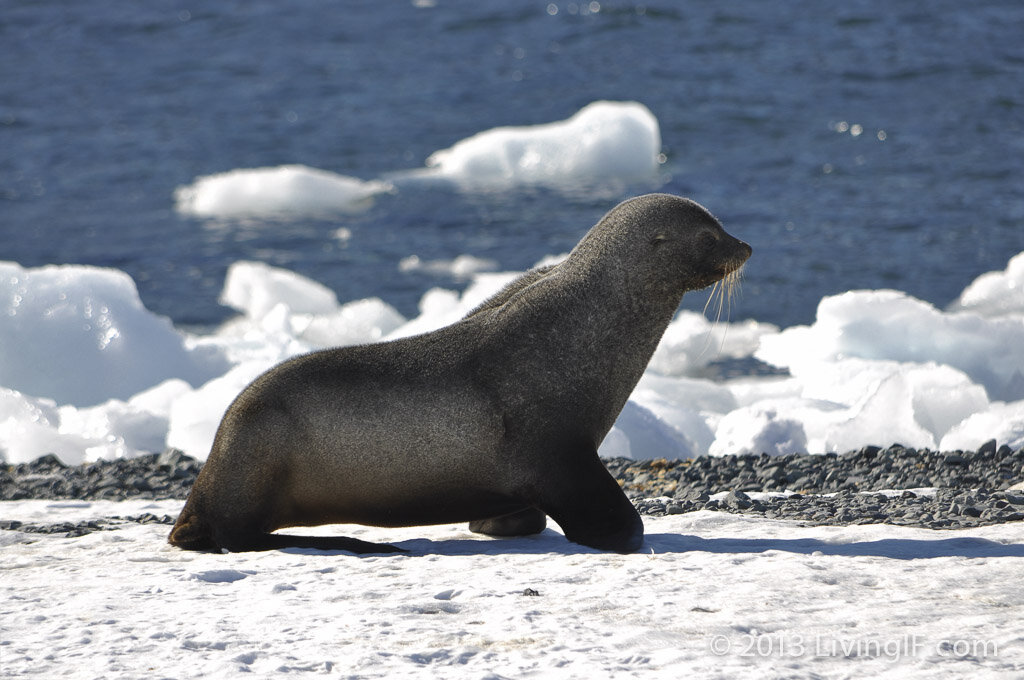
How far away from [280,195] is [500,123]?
12.7ft

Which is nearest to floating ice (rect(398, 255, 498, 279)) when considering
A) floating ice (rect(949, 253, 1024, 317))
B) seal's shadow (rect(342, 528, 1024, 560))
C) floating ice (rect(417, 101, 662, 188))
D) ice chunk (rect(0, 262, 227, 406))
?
floating ice (rect(417, 101, 662, 188))

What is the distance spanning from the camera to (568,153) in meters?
19.1

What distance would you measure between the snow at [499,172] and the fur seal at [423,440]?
1327 cm

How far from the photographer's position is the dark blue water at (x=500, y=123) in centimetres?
1653

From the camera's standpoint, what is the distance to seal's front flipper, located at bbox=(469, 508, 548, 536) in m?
5.80

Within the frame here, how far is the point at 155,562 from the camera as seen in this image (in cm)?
530

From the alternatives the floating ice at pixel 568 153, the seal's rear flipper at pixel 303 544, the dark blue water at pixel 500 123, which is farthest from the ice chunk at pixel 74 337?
the floating ice at pixel 568 153

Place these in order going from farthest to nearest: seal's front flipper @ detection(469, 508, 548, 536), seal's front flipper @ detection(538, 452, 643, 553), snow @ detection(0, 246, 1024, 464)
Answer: snow @ detection(0, 246, 1024, 464)
seal's front flipper @ detection(469, 508, 548, 536)
seal's front flipper @ detection(538, 452, 643, 553)

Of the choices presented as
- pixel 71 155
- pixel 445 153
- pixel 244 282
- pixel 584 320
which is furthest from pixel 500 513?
pixel 71 155

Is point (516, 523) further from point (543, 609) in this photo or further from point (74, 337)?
point (74, 337)

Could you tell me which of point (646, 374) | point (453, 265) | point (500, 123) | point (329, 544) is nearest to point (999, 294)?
point (646, 374)

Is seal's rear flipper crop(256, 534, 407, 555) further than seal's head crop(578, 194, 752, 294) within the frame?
No

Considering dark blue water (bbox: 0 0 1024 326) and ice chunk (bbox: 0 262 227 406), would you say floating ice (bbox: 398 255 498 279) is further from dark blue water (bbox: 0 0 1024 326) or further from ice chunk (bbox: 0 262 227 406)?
ice chunk (bbox: 0 262 227 406)

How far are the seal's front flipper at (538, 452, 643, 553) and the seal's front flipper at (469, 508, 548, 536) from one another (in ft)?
1.15
